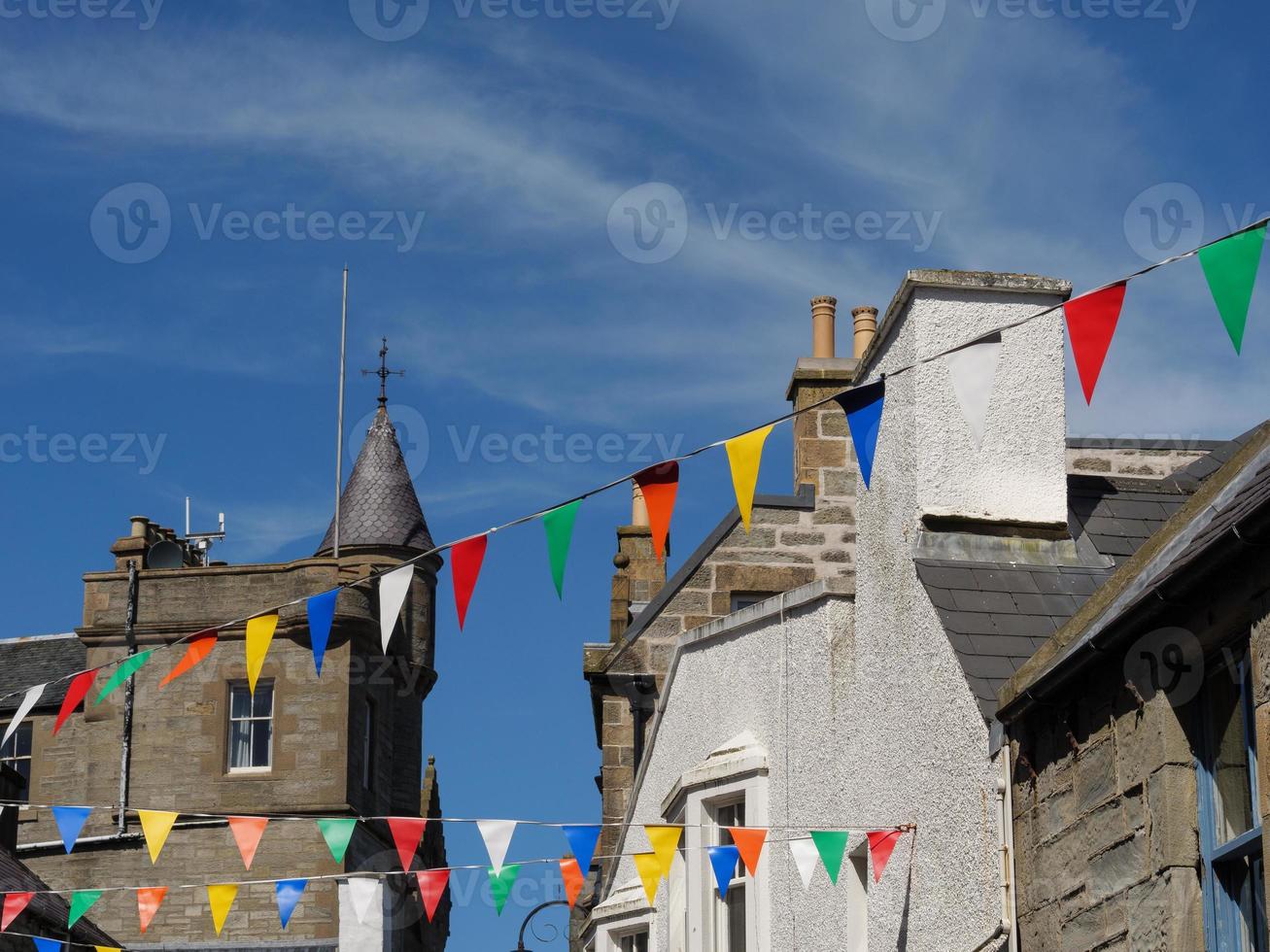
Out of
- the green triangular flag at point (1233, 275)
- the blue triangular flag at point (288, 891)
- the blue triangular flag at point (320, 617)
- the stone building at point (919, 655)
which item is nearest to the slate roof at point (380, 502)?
the blue triangular flag at point (288, 891)

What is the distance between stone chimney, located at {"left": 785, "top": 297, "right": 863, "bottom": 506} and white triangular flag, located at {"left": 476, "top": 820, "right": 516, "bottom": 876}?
6258 mm

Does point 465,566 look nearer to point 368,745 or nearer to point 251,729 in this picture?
point 251,729

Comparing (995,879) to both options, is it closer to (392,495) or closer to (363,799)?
(363,799)

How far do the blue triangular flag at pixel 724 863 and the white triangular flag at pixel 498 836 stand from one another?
1.06 metres

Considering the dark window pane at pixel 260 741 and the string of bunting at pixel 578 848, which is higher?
the dark window pane at pixel 260 741

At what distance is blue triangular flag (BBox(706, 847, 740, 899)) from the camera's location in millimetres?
10359

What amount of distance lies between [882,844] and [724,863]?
62.3 inches

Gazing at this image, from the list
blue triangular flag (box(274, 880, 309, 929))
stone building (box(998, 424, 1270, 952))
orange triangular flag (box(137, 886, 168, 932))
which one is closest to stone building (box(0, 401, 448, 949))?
orange triangular flag (box(137, 886, 168, 932))

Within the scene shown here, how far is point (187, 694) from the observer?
99.9ft

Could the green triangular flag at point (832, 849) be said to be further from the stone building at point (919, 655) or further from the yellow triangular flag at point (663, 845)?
the yellow triangular flag at point (663, 845)

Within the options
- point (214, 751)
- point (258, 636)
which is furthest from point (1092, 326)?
point (214, 751)

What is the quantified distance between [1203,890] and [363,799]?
85.0 ft

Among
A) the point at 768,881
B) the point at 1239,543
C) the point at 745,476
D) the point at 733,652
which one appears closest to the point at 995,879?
the point at 745,476

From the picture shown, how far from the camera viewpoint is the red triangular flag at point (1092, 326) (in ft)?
24.7
